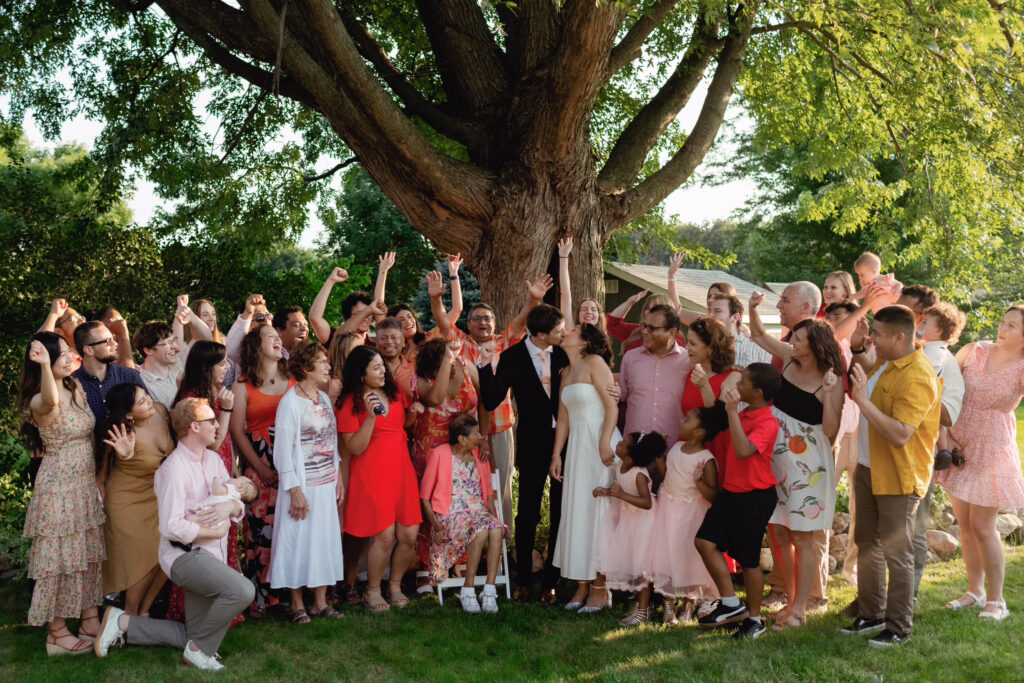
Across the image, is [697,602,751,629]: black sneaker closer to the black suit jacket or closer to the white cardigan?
the black suit jacket

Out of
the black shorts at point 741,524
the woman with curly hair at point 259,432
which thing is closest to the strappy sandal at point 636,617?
the black shorts at point 741,524

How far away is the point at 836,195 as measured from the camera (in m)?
13.1

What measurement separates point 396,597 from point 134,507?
1.98m

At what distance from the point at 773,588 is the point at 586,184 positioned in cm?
455

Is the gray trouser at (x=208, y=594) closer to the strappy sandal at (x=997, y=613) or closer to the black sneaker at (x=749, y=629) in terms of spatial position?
the black sneaker at (x=749, y=629)

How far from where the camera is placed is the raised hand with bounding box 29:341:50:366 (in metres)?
5.21

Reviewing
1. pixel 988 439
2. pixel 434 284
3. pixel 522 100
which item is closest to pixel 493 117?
pixel 522 100

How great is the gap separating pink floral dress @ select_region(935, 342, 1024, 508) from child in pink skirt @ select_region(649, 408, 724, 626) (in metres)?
1.88

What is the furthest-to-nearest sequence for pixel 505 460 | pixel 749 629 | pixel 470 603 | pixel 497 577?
pixel 505 460 → pixel 497 577 → pixel 470 603 → pixel 749 629

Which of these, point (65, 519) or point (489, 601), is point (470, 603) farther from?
point (65, 519)

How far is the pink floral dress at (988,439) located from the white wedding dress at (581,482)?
250cm

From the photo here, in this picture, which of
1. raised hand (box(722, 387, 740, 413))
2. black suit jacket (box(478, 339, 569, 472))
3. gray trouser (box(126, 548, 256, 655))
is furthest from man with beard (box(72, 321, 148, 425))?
raised hand (box(722, 387, 740, 413))

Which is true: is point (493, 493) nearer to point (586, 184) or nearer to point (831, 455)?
point (831, 455)

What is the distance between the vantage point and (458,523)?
634cm
